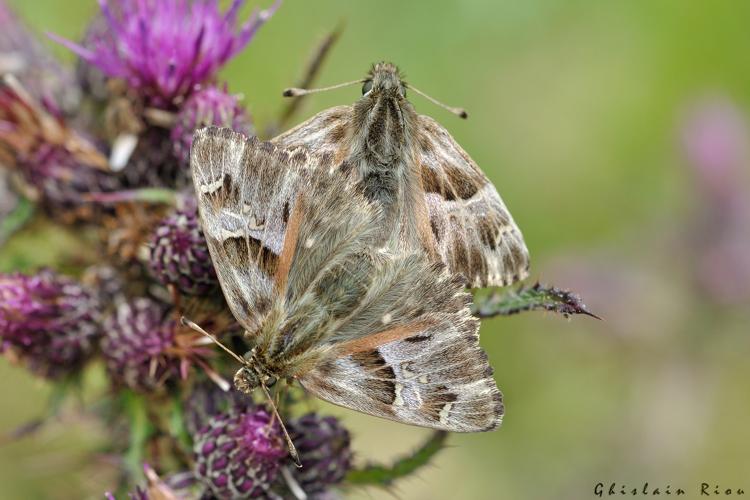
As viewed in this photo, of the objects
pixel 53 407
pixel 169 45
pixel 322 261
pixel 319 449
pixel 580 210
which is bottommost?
pixel 53 407

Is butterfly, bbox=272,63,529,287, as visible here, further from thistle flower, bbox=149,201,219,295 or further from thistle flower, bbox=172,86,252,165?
thistle flower, bbox=149,201,219,295

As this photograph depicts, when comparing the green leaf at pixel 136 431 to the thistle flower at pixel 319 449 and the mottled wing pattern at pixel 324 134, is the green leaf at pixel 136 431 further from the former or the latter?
the mottled wing pattern at pixel 324 134

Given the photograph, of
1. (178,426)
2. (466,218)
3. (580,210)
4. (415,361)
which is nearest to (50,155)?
(178,426)

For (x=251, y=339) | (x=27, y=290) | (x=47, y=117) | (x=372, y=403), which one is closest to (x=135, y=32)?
(x=47, y=117)

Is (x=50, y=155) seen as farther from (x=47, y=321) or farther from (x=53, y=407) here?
(x=53, y=407)

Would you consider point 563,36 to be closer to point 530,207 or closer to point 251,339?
point 530,207

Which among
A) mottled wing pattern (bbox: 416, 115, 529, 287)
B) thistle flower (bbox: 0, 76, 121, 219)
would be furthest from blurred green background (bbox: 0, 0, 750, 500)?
mottled wing pattern (bbox: 416, 115, 529, 287)
